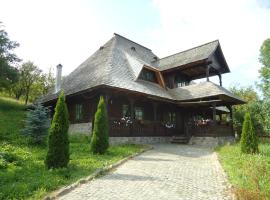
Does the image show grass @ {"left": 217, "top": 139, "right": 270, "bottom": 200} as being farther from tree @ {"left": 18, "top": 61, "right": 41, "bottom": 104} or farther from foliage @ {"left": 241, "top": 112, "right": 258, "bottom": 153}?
tree @ {"left": 18, "top": 61, "right": 41, "bottom": 104}

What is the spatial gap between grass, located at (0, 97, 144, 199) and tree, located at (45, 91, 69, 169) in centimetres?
31

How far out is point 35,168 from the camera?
917 cm

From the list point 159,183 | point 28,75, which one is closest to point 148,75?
point 159,183

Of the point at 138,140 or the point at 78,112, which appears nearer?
the point at 138,140

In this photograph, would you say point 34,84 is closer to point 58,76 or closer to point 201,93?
point 58,76

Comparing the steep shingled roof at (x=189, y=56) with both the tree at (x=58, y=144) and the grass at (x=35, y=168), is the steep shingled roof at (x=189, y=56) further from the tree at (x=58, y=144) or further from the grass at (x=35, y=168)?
the tree at (x=58, y=144)

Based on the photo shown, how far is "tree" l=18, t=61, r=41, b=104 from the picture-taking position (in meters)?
40.0

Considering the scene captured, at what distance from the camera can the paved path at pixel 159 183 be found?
7.02m

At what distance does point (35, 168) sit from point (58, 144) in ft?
3.52

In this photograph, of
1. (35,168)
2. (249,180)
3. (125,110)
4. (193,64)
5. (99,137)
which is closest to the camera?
(249,180)

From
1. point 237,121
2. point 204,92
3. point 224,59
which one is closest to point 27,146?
point 204,92

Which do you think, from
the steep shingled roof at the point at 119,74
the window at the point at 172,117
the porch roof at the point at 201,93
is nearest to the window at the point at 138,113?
the steep shingled roof at the point at 119,74

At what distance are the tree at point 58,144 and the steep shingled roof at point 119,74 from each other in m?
6.33

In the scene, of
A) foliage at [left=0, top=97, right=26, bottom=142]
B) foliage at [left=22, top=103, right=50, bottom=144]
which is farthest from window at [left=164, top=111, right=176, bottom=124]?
foliage at [left=22, top=103, right=50, bottom=144]
